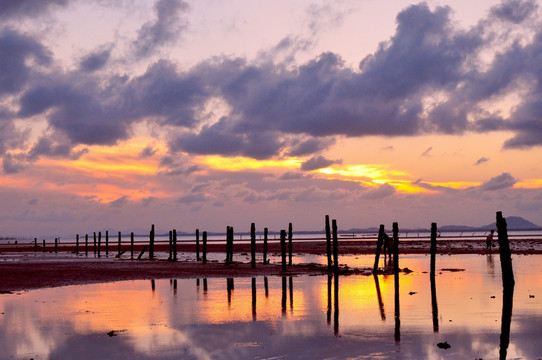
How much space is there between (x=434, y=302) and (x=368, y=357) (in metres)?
11.1

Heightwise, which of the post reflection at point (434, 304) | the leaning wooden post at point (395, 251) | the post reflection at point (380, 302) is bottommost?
the post reflection at point (434, 304)

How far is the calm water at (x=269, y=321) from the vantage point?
50.8ft

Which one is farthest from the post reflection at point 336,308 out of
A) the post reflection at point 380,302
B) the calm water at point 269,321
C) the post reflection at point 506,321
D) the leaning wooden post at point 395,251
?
the post reflection at point 506,321

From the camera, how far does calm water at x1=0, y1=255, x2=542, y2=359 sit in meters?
15.5

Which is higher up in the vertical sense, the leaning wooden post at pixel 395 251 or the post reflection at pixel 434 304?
the leaning wooden post at pixel 395 251

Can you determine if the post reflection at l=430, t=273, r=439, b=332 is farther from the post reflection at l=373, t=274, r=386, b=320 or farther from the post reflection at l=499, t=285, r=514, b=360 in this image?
the post reflection at l=499, t=285, r=514, b=360

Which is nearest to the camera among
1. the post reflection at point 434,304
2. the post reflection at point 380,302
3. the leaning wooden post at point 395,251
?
the post reflection at point 434,304

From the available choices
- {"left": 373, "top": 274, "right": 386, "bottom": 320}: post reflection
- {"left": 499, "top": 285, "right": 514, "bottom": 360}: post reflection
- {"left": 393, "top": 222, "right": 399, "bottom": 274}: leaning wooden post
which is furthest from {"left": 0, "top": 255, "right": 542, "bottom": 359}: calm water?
{"left": 393, "top": 222, "right": 399, "bottom": 274}: leaning wooden post

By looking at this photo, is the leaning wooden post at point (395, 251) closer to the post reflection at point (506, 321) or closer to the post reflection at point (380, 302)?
the post reflection at point (380, 302)

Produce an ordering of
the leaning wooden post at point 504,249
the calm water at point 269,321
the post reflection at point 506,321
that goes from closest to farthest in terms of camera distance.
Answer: the calm water at point 269,321 → the post reflection at point 506,321 → the leaning wooden post at point 504,249

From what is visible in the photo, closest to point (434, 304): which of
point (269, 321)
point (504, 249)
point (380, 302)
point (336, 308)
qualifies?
point (380, 302)

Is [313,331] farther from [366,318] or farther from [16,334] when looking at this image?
[16,334]

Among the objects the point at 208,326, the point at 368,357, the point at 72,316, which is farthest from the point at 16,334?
the point at 368,357

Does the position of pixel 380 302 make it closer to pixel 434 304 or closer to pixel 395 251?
pixel 434 304
